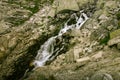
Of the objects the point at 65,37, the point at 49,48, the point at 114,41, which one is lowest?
the point at 49,48

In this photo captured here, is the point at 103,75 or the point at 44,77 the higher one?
the point at 103,75

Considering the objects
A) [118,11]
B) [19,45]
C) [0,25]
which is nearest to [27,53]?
[19,45]

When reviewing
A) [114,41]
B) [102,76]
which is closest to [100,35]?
[114,41]

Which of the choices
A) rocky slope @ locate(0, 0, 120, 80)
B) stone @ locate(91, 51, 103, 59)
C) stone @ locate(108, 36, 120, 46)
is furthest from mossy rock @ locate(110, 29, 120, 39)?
stone @ locate(91, 51, 103, 59)

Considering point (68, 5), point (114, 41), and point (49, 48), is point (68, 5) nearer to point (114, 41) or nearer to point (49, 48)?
point (49, 48)

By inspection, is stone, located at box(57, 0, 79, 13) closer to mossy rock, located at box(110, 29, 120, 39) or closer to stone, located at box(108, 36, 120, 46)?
mossy rock, located at box(110, 29, 120, 39)

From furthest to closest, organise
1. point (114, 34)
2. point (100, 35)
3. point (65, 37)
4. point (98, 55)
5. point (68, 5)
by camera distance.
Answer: point (68, 5) → point (65, 37) → point (100, 35) → point (114, 34) → point (98, 55)

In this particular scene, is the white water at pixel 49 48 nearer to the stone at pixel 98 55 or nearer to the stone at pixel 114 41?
the stone at pixel 98 55

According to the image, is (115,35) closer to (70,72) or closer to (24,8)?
(70,72)

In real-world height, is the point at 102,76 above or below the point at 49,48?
above
